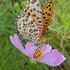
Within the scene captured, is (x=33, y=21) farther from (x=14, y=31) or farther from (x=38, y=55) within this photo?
(x=14, y=31)

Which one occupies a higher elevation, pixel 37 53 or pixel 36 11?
pixel 36 11

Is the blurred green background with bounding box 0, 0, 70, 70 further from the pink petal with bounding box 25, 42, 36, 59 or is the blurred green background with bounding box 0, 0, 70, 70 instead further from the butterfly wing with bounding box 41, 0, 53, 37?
the butterfly wing with bounding box 41, 0, 53, 37

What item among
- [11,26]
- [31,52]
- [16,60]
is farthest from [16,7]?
[31,52]

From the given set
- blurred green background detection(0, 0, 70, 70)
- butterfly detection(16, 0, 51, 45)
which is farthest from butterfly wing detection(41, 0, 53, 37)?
blurred green background detection(0, 0, 70, 70)

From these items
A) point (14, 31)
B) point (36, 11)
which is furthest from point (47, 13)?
point (14, 31)

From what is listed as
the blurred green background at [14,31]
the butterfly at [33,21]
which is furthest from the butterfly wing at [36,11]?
the blurred green background at [14,31]

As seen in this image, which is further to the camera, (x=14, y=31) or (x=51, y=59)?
(x=14, y=31)

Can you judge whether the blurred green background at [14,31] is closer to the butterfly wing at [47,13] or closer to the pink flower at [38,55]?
the pink flower at [38,55]
